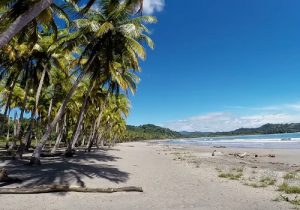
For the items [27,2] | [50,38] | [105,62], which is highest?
[50,38]

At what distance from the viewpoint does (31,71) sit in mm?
23031

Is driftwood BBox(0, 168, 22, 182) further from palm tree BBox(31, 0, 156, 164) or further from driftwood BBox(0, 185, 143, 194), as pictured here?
palm tree BBox(31, 0, 156, 164)

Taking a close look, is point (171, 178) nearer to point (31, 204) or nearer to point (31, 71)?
point (31, 204)

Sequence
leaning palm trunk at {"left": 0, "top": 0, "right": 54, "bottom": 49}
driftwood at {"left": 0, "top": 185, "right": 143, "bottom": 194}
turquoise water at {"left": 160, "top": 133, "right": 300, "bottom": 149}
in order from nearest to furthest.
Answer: leaning palm trunk at {"left": 0, "top": 0, "right": 54, "bottom": 49} < driftwood at {"left": 0, "top": 185, "right": 143, "bottom": 194} < turquoise water at {"left": 160, "top": 133, "right": 300, "bottom": 149}

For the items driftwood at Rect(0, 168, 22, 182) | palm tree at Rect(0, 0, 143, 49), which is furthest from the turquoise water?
palm tree at Rect(0, 0, 143, 49)

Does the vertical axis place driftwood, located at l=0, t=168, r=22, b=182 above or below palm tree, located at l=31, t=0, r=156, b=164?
below

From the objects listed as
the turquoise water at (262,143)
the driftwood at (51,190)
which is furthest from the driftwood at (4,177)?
the turquoise water at (262,143)

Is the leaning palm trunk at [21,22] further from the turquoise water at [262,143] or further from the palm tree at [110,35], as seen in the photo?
the turquoise water at [262,143]

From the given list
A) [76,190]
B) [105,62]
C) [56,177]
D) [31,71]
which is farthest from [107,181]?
[31,71]

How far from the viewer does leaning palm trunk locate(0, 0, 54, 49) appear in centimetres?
791

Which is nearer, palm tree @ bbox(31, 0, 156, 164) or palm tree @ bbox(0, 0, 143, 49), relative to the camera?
palm tree @ bbox(0, 0, 143, 49)

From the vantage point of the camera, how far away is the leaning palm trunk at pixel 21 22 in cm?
791

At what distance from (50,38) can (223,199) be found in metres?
15.1

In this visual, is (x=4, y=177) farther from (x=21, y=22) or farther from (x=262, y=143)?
(x=262, y=143)
